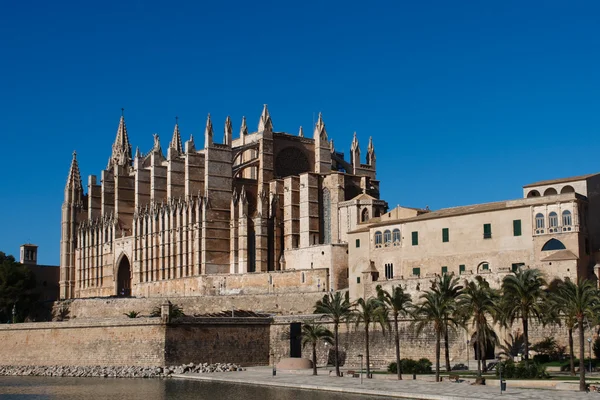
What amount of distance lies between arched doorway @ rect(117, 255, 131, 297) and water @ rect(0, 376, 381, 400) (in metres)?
36.0

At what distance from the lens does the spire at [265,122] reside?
78.0m

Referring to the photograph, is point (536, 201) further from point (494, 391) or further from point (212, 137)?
point (212, 137)

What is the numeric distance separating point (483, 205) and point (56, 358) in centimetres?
2832

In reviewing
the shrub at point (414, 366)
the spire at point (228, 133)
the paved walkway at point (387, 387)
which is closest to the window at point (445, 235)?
the shrub at point (414, 366)

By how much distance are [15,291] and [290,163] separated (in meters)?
27.5

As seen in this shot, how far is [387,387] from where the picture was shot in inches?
1532

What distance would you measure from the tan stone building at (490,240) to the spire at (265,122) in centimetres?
2215

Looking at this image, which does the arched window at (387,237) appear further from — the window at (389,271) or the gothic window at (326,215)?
the gothic window at (326,215)

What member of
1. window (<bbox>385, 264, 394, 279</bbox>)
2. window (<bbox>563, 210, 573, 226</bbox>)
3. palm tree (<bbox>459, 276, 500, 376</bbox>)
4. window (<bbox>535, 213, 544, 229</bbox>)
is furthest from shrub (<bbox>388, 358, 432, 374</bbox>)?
window (<bbox>385, 264, 394, 279</bbox>)

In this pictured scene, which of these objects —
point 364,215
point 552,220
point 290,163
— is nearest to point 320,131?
point 290,163

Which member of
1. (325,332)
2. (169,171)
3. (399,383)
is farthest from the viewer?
(169,171)

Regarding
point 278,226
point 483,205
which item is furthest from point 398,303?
point 278,226

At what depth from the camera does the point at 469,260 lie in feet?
168

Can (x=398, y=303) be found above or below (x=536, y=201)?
below
